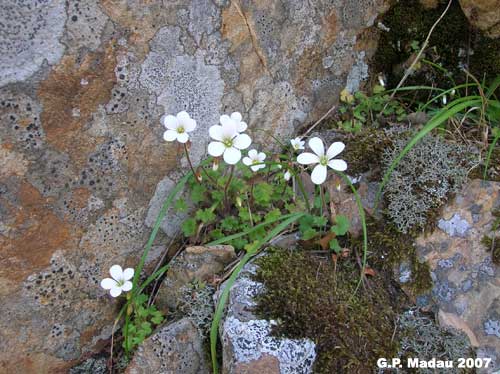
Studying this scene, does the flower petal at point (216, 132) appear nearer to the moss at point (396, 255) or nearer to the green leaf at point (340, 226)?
the green leaf at point (340, 226)

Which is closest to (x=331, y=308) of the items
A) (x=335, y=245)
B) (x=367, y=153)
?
(x=335, y=245)

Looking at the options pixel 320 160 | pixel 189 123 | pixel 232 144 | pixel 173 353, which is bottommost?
pixel 173 353

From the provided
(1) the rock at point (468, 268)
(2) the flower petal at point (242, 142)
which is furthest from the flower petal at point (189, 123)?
(1) the rock at point (468, 268)

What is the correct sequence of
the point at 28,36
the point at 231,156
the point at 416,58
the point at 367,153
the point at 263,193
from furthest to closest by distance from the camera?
the point at 416,58, the point at 367,153, the point at 263,193, the point at 231,156, the point at 28,36

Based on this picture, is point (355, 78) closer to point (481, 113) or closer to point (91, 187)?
point (481, 113)

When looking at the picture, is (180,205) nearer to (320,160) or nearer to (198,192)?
(198,192)

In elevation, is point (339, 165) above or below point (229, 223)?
above

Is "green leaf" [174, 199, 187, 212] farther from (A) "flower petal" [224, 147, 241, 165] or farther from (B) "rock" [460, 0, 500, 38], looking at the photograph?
(B) "rock" [460, 0, 500, 38]
